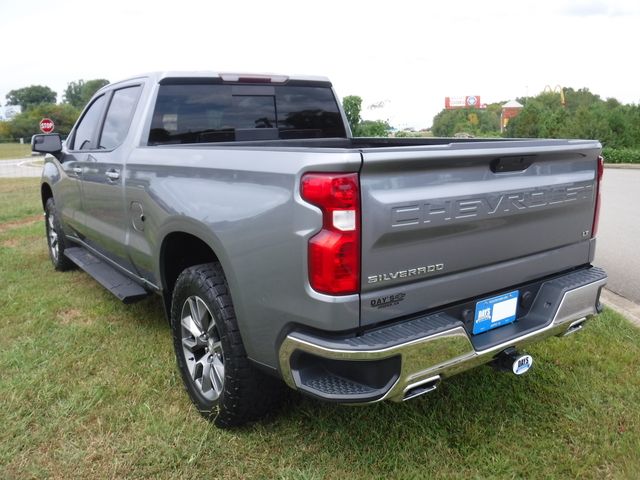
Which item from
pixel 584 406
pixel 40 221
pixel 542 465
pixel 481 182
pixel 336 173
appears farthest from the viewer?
pixel 40 221

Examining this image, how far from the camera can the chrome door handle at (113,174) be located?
3.88 meters

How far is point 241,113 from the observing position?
4.14 m

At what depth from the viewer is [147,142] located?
12.2ft

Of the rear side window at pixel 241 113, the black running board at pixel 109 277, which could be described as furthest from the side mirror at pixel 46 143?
the rear side window at pixel 241 113

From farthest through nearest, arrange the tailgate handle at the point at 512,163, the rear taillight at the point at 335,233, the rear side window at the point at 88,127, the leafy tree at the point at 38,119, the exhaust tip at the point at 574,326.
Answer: the leafy tree at the point at 38,119 < the rear side window at the point at 88,127 < the exhaust tip at the point at 574,326 < the tailgate handle at the point at 512,163 < the rear taillight at the point at 335,233

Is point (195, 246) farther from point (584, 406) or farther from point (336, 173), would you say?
point (584, 406)

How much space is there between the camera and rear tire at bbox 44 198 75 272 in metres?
5.88

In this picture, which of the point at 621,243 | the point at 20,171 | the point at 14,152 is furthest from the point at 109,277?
the point at 14,152

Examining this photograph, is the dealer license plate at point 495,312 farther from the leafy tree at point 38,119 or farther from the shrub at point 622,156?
the leafy tree at point 38,119

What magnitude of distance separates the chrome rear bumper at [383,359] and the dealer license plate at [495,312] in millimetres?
120

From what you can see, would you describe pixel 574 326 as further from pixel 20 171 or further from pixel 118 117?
pixel 20 171

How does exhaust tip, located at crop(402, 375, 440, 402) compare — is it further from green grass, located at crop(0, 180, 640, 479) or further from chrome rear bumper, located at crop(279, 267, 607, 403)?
green grass, located at crop(0, 180, 640, 479)

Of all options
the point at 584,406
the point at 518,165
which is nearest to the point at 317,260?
the point at 518,165

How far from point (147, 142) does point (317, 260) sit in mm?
2002
